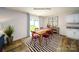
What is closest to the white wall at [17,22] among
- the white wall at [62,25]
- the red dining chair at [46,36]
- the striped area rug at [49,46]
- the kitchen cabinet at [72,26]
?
the striped area rug at [49,46]

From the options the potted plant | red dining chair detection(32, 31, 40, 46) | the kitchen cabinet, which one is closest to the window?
red dining chair detection(32, 31, 40, 46)

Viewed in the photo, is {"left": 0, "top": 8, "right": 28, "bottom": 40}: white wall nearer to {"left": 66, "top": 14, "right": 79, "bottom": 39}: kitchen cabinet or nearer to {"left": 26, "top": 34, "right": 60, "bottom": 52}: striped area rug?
{"left": 26, "top": 34, "right": 60, "bottom": 52}: striped area rug

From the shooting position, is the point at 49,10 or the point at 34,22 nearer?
the point at 49,10

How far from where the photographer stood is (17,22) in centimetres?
176

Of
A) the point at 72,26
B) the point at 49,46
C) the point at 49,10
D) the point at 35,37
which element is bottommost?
the point at 49,46

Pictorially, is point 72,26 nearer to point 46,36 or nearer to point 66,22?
point 66,22

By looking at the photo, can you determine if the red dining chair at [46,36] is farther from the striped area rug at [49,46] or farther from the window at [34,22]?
the window at [34,22]

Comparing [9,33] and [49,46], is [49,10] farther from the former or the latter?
[9,33]

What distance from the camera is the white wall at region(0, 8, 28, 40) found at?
1.68 m

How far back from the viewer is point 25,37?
1788 millimetres

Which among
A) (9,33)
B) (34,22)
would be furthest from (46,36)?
(9,33)

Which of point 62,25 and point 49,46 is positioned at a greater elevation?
point 62,25
